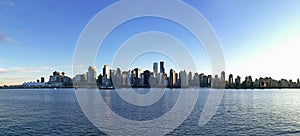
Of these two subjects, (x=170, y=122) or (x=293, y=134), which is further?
(x=170, y=122)

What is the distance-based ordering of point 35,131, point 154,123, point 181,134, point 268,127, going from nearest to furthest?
point 181,134
point 35,131
point 268,127
point 154,123

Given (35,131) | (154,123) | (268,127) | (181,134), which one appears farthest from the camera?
(154,123)

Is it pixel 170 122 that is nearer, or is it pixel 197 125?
pixel 197 125

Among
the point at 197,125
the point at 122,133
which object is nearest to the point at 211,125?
the point at 197,125

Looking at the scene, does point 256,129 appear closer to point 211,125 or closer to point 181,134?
point 211,125

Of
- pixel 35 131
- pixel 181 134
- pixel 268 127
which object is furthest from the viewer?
pixel 268 127

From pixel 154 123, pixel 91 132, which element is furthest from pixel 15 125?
pixel 154 123

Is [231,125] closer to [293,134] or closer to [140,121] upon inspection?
[293,134]
